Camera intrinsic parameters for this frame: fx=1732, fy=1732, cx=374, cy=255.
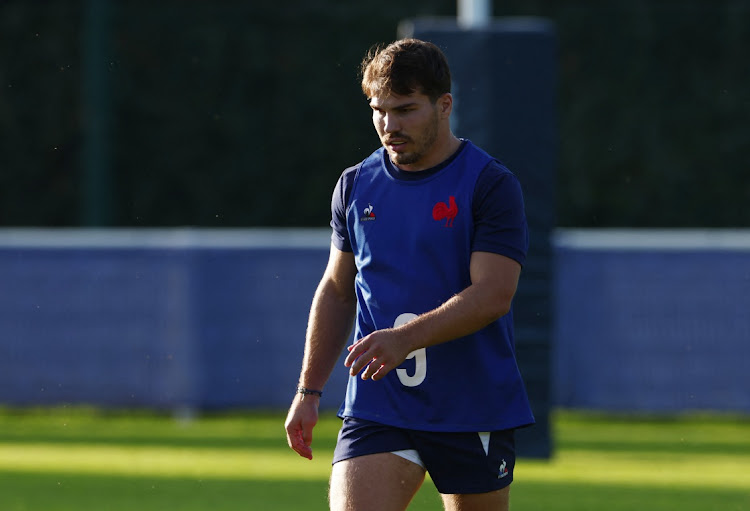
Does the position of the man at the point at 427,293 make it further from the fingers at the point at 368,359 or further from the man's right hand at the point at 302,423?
the fingers at the point at 368,359

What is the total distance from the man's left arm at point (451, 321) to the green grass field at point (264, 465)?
15.8ft

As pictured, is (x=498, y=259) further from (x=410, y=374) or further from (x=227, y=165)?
(x=227, y=165)

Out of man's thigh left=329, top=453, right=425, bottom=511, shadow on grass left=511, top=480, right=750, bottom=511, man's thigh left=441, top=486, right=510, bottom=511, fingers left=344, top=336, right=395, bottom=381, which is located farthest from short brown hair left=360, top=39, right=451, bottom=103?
shadow on grass left=511, top=480, right=750, bottom=511

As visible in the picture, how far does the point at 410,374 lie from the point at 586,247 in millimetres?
9473

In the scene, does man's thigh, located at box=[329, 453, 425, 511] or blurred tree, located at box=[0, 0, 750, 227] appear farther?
blurred tree, located at box=[0, 0, 750, 227]

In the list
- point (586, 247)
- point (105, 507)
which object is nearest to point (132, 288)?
point (586, 247)

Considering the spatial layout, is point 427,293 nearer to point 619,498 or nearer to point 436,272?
point 436,272

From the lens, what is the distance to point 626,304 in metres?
14.0

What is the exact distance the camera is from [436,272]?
4.71m

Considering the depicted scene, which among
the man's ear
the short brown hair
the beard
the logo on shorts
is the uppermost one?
the short brown hair

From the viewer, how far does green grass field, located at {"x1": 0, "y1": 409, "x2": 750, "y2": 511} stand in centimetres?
961

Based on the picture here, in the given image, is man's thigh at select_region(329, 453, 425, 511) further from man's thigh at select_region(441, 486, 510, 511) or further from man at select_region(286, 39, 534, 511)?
man's thigh at select_region(441, 486, 510, 511)

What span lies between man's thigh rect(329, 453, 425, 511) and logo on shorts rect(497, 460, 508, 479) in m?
0.23

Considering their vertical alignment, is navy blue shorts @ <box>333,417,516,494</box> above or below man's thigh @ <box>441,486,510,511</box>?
above
